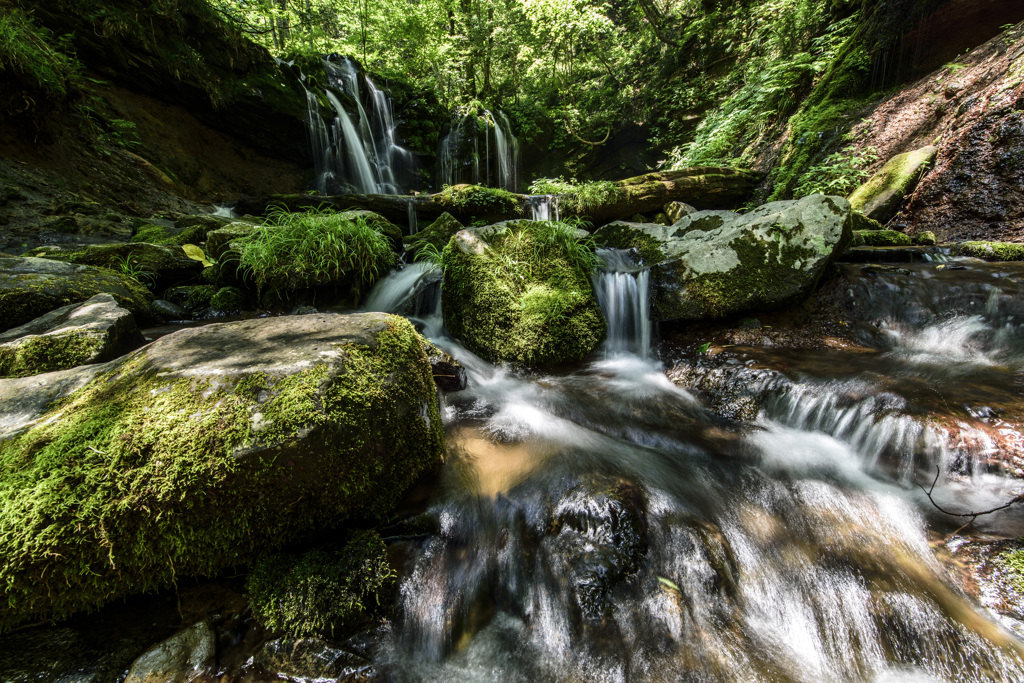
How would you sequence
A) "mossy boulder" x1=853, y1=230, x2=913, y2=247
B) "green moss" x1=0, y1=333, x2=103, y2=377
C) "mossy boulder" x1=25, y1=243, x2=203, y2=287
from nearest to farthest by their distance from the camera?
"green moss" x1=0, y1=333, x2=103, y2=377, "mossy boulder" x1=25, y1=243, x2=203, y2=287, "mossy boulder" x1=853, y1=230, x2=913, y2=247

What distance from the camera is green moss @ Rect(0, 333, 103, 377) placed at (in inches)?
99.0

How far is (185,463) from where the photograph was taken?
1.49 m

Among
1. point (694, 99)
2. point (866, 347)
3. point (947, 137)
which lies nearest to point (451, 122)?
point (694, 99)

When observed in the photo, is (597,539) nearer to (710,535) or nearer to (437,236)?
(710,535)

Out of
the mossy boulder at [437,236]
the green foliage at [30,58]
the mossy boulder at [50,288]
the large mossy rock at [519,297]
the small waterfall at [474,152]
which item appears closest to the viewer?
the mossy boulder at [50,288]

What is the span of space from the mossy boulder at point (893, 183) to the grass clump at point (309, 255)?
744cm

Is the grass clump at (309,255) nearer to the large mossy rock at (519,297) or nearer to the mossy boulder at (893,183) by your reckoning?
the large mossy rock at (519,297)

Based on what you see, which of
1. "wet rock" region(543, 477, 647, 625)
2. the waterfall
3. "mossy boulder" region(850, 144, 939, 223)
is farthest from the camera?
the waterfall

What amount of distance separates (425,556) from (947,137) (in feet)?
29.7

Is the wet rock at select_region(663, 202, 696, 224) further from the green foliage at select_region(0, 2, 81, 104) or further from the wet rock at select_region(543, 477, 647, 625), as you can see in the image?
the green foliage at select_region(0, 2, 81, 104)

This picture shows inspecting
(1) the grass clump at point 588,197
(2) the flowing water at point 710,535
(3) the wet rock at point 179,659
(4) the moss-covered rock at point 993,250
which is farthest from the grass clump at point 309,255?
(4) the moss-covered rock at point 993,250

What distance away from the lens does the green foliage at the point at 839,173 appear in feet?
23.1

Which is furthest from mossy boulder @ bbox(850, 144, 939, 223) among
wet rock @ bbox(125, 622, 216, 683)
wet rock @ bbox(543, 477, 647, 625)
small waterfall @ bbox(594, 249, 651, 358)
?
wet rock @ bbox(125, 622, 216, 683)

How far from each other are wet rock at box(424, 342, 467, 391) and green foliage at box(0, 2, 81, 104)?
8.18m
